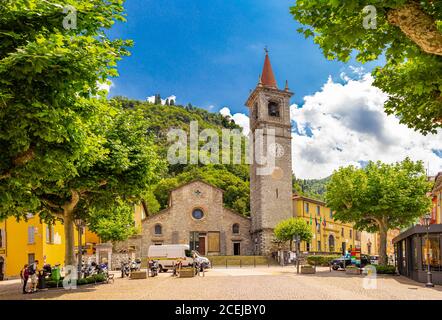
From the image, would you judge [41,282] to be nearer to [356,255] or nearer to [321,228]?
[356,255]

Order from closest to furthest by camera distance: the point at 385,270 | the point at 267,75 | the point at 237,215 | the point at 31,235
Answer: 1. the point at 385,270
2. the point at 31,235
3. the point at 237,215
4. the point at 267,75

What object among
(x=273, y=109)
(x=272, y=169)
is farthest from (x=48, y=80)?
(x=273, y=109)

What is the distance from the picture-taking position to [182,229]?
6362 cm

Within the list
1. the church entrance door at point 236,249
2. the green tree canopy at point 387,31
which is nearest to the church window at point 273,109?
the church entrance door at point 236,249

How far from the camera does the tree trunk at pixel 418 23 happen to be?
368 inches

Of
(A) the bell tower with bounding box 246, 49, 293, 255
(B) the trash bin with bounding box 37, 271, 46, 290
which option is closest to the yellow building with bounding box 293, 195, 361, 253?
(A) the bell tower with bounding box 246, 49, 293, 255

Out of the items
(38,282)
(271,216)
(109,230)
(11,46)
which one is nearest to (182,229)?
(271,216)

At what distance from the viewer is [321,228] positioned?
72938 millimetres

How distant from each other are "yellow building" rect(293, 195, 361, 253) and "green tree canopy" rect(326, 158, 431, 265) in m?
31.3

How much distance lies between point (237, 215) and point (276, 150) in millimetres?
10189

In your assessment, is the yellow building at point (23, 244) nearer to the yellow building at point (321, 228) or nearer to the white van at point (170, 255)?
the white van at point (170, 255)

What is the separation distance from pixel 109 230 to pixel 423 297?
105 feet

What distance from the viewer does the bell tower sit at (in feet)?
201

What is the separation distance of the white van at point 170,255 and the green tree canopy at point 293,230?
671 inches
